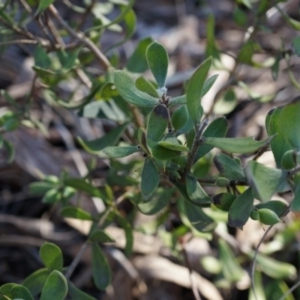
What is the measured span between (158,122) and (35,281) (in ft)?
1.17

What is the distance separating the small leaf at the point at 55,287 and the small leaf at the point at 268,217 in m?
0.26

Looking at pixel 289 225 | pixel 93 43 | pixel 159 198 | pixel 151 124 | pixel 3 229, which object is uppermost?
pixel 151 124

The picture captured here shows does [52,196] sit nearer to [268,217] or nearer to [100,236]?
[100,236]

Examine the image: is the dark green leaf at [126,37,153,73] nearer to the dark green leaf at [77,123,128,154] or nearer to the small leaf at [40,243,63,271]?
the dark green leaf at [77,123,128,154]

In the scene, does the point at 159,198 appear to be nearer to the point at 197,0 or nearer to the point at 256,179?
the point at 256,179

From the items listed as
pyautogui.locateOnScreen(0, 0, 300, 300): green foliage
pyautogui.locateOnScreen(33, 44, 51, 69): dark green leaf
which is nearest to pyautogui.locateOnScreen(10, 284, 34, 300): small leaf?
pyautogui.locateOnScreen(0, 0, 300, 300): green foliage

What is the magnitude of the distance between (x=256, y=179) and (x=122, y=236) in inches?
37.1

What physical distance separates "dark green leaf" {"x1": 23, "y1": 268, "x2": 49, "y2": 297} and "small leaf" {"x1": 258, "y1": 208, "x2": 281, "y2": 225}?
0.36m

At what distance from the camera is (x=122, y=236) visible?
1.50 meters

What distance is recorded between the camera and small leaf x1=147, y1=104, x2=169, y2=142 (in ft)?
2.42

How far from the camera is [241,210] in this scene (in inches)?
28.4

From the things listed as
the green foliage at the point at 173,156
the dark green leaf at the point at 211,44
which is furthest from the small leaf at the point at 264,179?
the dark green leaf at the point at 211,44

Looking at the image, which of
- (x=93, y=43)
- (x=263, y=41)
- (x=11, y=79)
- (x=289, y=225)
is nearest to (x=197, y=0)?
(x=263, y=41)

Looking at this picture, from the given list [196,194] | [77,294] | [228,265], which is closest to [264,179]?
[196,194]
